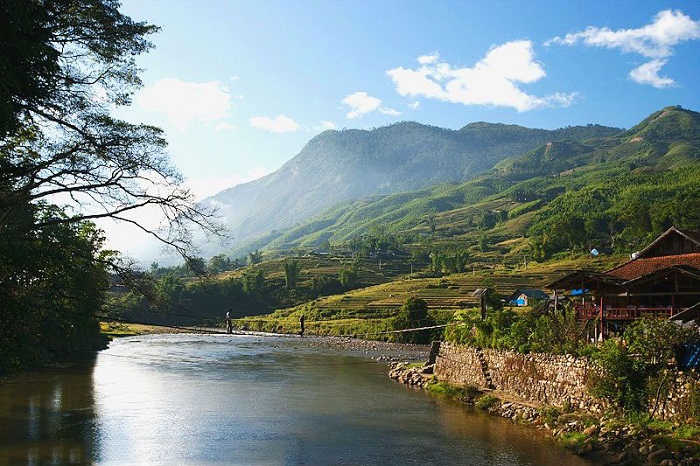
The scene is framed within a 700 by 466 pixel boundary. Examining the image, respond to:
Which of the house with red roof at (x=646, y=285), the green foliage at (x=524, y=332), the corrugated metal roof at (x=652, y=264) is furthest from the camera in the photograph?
the corrugated metal roof at (x=652, y=264)

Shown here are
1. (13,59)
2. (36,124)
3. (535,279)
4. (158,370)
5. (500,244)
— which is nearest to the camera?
(13,59)

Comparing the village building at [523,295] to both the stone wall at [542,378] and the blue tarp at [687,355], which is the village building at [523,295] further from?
the blue tarp at [687,355]

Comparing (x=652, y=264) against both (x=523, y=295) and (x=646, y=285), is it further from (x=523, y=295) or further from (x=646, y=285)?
(x=523, y=295)

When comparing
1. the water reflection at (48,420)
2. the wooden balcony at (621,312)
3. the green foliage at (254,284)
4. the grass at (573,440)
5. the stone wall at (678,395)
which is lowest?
the grass at (573,440)

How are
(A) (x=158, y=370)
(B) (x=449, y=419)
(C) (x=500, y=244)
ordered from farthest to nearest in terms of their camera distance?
(C) (x=500, y=244) < (A) (x=158, y=370) < (B) (x=449, y=419)

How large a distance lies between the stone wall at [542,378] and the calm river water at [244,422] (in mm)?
A: 2159

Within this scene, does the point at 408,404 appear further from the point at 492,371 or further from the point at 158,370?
the point at 158,370

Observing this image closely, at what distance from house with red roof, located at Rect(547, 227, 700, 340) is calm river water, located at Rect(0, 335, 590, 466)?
297 inches

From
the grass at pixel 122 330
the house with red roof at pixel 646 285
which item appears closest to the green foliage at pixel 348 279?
the grass at pixel 122 330

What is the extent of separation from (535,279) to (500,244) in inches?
2387

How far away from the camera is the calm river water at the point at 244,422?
59.7 ft

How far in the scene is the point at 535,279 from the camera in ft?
264

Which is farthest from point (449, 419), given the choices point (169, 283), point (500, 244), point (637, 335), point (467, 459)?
point (500, 244)

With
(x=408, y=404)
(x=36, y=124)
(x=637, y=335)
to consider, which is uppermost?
(x=36, y=124)
